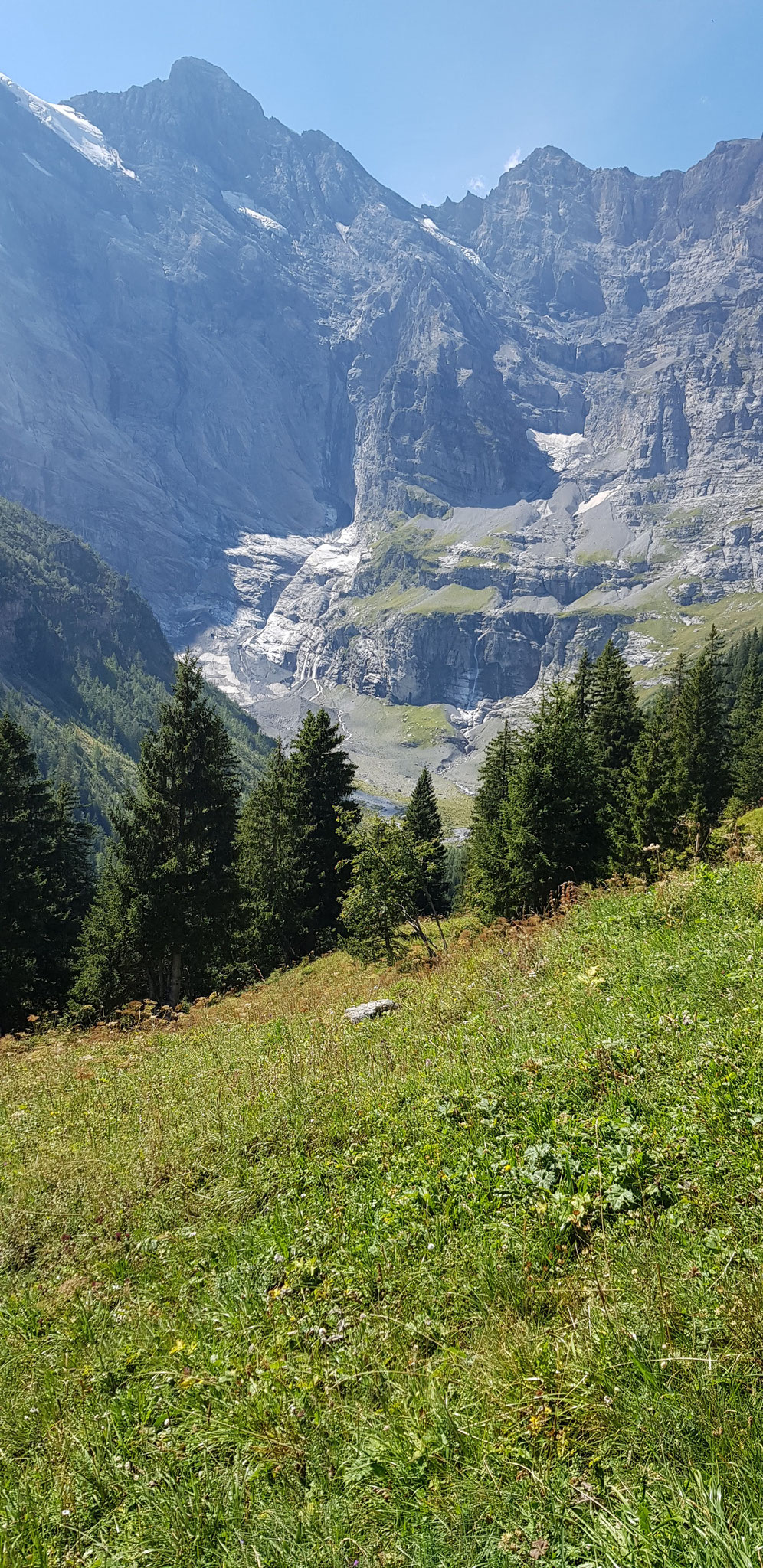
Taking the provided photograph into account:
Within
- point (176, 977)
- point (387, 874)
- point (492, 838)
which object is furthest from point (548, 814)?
point (176, 977)

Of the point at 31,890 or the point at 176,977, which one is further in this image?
the point at 31,890

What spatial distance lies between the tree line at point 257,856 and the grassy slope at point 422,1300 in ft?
40.0

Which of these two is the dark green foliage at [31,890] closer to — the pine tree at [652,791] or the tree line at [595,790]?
the tree line at [595,790]

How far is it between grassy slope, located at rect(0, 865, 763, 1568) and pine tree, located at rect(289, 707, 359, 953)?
2678 centimetres

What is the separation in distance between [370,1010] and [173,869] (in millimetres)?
15797

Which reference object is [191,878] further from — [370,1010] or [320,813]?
[370,1010]

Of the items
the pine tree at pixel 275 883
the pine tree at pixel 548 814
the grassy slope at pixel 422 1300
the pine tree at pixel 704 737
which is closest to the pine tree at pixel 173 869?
the pine tree at pixel 275 883

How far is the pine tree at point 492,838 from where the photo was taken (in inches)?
1225

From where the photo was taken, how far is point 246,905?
31938 mm

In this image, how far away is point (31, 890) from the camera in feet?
95.6

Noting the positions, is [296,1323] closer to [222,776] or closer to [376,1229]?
[376,1229]

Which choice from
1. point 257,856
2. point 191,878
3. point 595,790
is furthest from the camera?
A: point 257,856

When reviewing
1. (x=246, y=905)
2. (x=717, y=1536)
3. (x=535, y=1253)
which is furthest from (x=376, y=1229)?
(x=246, y=905)

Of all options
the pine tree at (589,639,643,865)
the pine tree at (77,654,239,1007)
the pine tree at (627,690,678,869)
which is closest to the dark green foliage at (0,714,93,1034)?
the pine tree at (77,654,239,1007)
